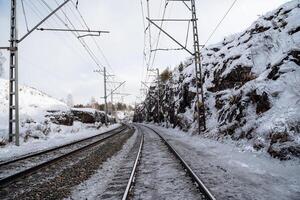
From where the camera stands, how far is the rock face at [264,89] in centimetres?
1036

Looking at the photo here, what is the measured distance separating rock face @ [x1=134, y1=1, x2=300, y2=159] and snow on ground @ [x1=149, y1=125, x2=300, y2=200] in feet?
2.31

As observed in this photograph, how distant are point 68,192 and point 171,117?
35.2 m

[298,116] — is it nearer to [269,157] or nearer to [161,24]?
[269,157]

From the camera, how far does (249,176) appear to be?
7.75 meters

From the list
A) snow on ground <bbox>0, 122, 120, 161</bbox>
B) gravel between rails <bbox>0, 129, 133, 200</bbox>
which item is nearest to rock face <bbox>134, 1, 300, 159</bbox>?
gravel between rails <bbox>0, 129, 133, 200</bbox>

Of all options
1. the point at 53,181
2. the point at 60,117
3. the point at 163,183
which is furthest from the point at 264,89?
the point at 60,117

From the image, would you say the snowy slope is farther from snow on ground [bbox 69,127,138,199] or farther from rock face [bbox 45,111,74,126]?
snow on ground [bbox 69,127,138,199]

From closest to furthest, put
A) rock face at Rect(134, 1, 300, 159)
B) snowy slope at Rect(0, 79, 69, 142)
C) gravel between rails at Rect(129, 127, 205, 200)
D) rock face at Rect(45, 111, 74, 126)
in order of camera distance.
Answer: gravel between rails at Rect(129, 127, 205, 200)
rock face at Rect(134, 1, 300, 159)
snowy slope at Rect(0, 79, 69, 142)
rock face at Rect(45, 111, 74, 126)

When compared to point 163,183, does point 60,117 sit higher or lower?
higher

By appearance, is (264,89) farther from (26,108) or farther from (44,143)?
(26,108)

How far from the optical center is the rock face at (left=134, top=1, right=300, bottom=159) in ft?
34.0

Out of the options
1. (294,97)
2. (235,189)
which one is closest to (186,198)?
(235,189)

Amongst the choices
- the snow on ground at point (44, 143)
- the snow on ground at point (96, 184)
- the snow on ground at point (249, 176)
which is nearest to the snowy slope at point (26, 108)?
the snow on ground at point (44, 143)

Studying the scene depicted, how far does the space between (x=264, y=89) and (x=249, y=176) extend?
6833mm
